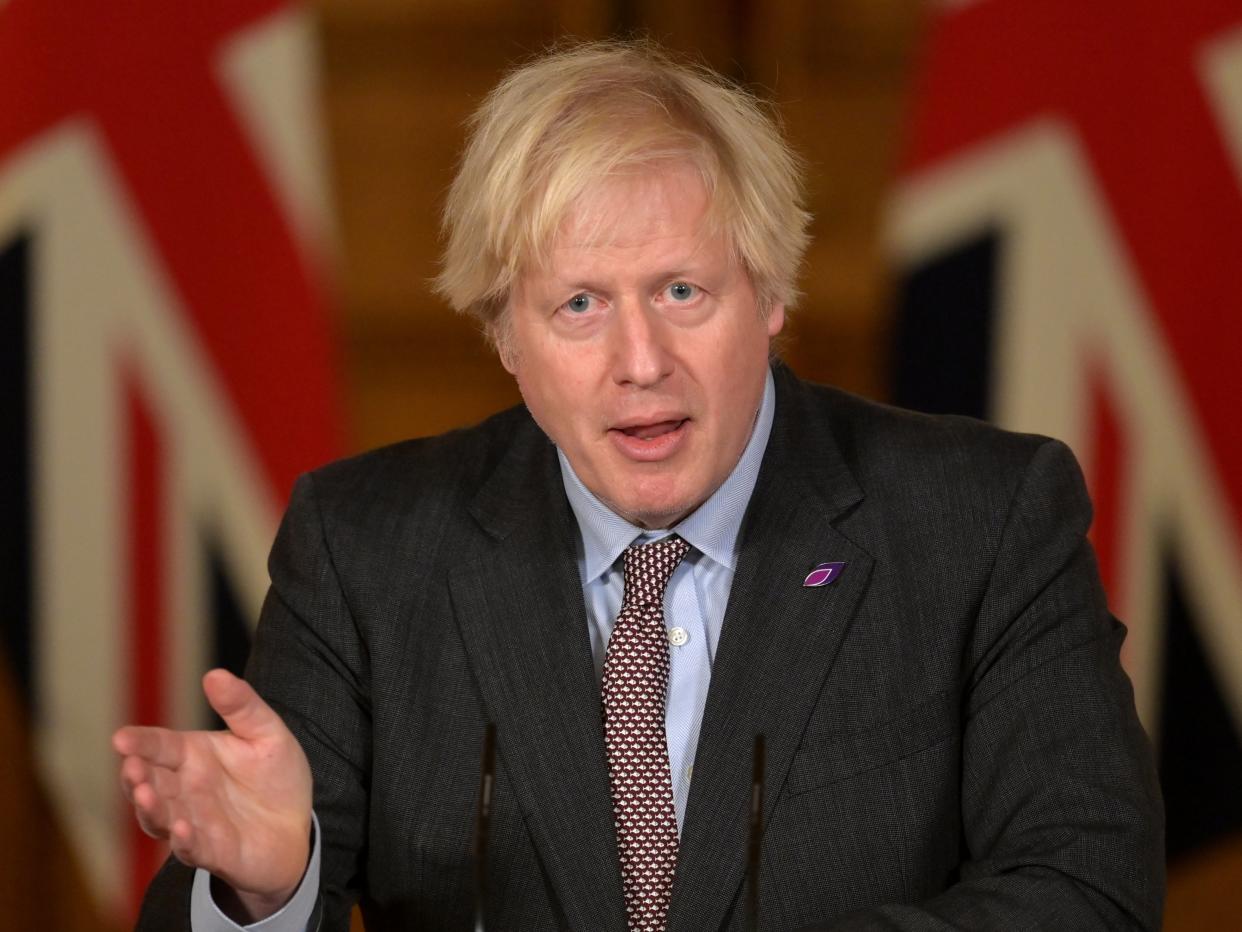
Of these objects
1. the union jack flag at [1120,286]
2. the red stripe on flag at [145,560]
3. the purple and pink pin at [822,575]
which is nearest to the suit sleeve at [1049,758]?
the purple and pink pin at [822,575]

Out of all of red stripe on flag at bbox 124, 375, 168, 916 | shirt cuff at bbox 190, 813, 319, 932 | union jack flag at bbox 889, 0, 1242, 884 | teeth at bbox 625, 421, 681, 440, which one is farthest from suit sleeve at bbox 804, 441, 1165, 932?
red stripe on flag at bbox 124, 375, 168, 916

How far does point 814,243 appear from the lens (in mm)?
3182

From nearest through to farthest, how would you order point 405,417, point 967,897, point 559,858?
point 967,897 → point 559,858 → point 405,417

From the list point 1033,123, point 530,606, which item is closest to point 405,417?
point 1033,123

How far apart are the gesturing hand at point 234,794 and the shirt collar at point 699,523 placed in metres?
0.47

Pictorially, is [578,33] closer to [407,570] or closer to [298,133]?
[298,133]

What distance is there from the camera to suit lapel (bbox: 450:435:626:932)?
172 cm

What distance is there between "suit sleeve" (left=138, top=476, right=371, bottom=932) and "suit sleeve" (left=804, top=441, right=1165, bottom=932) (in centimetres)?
58

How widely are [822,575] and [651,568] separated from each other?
0.18m

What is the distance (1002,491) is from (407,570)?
66cm

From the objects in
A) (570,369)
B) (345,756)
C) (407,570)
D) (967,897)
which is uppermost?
(570,369)

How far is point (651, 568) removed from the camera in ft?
6.04

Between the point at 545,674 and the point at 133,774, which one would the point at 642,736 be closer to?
the point at 545,674

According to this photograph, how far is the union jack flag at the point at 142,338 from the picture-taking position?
309 centimetres
